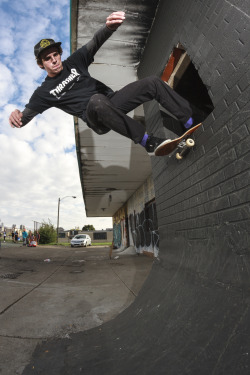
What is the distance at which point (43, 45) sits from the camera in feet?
7.88

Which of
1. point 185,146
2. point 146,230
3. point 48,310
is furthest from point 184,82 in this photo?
point 146,230

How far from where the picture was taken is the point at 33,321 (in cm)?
265

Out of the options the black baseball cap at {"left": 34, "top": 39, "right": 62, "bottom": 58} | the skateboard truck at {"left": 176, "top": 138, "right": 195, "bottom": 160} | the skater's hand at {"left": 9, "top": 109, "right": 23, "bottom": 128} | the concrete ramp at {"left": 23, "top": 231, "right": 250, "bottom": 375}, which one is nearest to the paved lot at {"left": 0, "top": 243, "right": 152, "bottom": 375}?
the concrete ramp at {"left": 23, "top": 231, "right": 250, "bottom": 375}

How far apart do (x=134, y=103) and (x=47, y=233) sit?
31.1 m

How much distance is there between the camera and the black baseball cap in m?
2.38

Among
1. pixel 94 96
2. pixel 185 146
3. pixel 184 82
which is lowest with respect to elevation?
pixel 185 146

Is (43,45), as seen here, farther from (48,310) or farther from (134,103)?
(48,310)

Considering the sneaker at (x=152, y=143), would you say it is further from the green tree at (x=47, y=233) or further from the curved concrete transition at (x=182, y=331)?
the green tree at (x=47, y=233)

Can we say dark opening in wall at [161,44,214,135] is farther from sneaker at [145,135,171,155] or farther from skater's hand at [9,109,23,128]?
skater's hand at [9,109,23,128]

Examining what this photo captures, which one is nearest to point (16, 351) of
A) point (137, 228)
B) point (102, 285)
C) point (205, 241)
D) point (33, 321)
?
point (33, 321)

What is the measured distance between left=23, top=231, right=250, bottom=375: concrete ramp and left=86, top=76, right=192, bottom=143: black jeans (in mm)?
1365

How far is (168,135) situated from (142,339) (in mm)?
2523

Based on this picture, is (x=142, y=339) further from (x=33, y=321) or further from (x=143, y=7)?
(x=143, y=7)

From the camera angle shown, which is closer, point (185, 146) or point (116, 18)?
point (116, 18)
